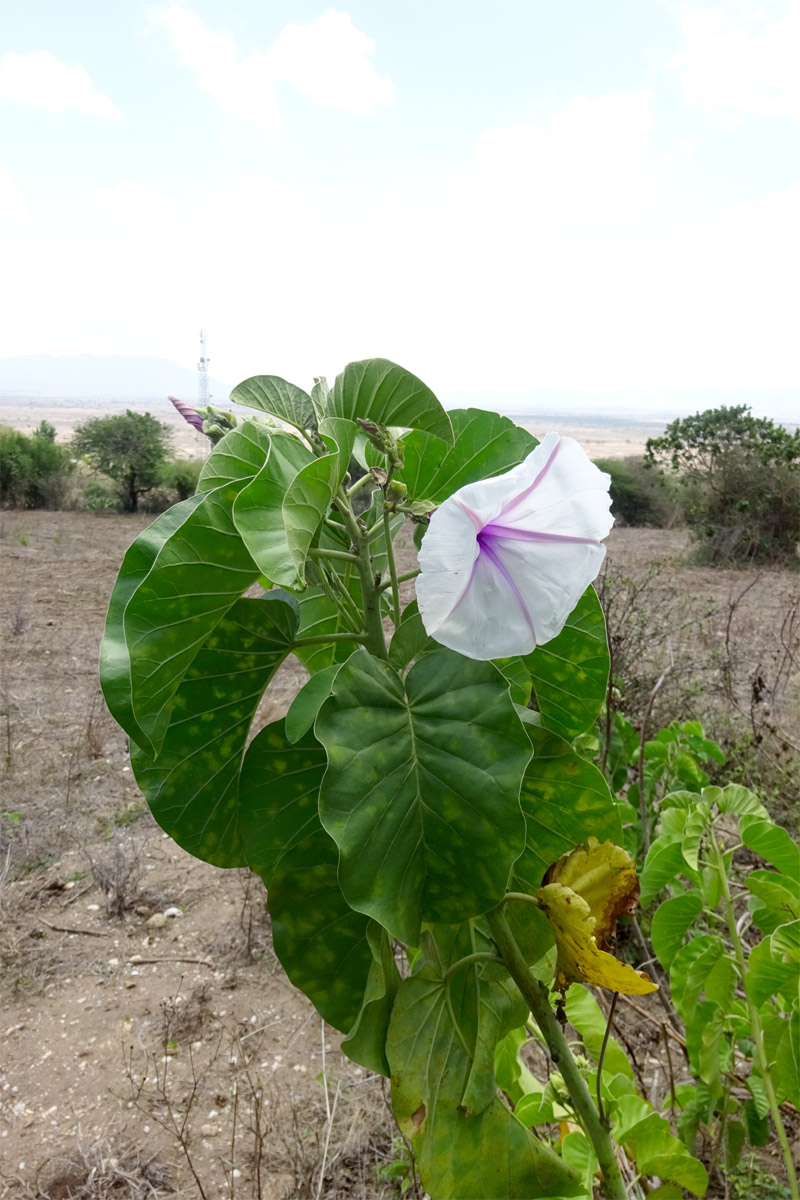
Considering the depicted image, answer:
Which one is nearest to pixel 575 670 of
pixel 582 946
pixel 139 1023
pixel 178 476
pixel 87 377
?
pixel 582 946

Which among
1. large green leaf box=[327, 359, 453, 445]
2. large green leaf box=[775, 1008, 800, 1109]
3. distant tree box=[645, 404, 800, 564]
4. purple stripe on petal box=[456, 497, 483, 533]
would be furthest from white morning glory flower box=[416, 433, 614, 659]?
distant tree box=[645, 404, 800, 564]

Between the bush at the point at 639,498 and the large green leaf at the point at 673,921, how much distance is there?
11.7 metres

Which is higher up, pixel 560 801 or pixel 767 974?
pixel 560 801

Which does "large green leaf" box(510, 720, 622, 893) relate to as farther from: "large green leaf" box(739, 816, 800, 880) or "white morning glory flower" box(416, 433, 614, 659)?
"large green leaf" box(739, 816, 800, 880)

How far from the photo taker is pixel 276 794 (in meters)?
0.58

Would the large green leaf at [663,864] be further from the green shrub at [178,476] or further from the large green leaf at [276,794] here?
the green shrub at [178,476]

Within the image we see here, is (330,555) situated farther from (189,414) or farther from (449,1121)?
(449,1121)

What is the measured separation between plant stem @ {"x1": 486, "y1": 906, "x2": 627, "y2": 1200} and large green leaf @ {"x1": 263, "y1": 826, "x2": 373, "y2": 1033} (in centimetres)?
11

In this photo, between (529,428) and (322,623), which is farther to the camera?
(529,428)

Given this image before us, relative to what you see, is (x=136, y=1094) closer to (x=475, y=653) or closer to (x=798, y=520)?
(x=475, y=653)

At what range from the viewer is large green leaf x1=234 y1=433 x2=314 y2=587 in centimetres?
43

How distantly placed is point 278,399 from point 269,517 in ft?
0.54

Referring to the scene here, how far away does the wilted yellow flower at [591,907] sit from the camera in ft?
1.77


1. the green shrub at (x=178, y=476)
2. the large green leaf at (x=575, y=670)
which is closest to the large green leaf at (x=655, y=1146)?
the large green leaf at (x=575, y=670)
